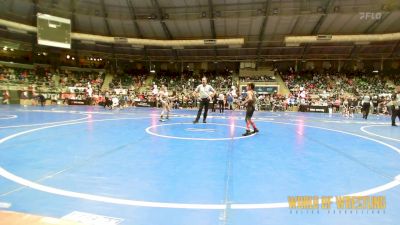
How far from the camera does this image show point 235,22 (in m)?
35.2

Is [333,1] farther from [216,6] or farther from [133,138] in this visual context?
[133,138]

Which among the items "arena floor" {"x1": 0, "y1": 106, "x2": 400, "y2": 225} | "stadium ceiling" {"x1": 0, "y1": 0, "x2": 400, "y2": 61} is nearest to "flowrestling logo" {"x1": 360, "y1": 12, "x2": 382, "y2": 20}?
"stadium ceiling" {"x1": 0, "y1": 0, "x2": 400, "y2": 61}

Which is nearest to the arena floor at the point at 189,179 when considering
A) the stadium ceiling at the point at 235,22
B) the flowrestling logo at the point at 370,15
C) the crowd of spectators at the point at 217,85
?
the crowd of spectators at the point at 217,85

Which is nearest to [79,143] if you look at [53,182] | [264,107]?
[53,182]

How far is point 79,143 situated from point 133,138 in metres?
1.63

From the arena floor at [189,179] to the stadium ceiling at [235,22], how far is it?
27.6 m

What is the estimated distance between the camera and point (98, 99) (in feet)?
111

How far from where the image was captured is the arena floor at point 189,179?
Answer: 352 centimetres

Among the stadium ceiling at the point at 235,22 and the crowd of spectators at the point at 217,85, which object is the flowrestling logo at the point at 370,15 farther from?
the crowd of spectators at the point at 217,85

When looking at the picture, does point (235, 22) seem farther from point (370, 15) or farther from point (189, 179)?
point (189, 179)

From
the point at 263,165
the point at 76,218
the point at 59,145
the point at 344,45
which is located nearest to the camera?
the point at 76,218

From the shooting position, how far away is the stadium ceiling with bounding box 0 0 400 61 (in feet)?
106

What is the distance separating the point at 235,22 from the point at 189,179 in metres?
32.7

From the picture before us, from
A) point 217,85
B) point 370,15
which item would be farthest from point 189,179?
point 217,85
